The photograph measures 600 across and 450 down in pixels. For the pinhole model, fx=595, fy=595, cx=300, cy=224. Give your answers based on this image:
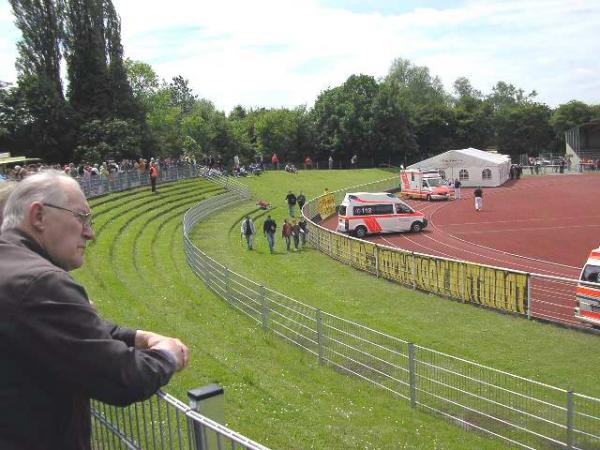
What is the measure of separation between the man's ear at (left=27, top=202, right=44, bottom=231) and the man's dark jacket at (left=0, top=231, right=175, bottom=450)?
11 centimetres

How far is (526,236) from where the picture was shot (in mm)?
31688

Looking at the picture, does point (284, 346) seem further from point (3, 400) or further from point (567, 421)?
point (3, 400)

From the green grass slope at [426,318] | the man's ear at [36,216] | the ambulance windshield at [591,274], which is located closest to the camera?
the man's ear at [36,216]

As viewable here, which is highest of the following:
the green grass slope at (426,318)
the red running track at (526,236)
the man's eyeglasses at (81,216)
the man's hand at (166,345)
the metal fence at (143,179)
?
the man's eyeglasses at (81,216)

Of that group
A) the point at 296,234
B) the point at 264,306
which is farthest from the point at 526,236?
the point at 264,306

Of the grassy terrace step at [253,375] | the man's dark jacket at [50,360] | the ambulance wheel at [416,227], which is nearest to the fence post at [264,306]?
the grassy terrace step at [253,375]

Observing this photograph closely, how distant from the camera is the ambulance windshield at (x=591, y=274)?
51.4 ft

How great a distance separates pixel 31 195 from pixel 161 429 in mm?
1801

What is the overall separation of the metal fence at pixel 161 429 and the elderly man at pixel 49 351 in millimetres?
492

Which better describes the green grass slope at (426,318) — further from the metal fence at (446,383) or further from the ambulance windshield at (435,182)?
the ambulance windshield at (435,182)

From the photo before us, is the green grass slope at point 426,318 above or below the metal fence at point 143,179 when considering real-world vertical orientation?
below

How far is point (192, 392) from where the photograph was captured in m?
3.03

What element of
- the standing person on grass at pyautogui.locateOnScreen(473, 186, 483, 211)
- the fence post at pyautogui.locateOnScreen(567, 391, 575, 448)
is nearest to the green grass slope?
the fence post at pyautogui.locateOnScreen(567, 391, 575, 448)

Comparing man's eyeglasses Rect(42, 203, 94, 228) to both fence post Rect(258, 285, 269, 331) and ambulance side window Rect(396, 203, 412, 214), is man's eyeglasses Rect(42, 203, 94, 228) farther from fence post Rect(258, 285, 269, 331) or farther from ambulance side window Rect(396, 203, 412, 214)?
ambulance side window Rect(396, 203, 412, 214)
